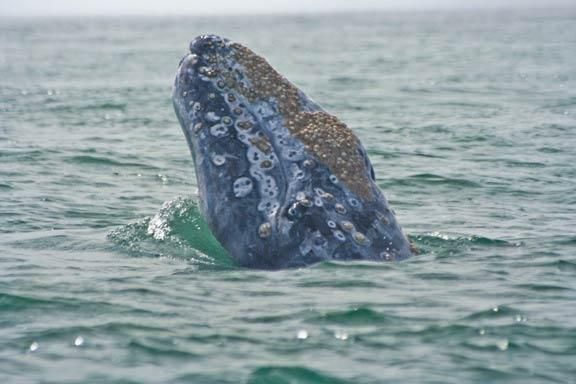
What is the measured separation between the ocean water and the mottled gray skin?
6.1 inches


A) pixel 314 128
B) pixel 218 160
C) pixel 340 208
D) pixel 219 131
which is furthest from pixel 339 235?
pixel 219 131

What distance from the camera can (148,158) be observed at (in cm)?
1481

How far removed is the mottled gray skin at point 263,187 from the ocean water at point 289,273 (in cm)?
15

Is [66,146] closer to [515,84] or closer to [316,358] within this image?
[316,358]

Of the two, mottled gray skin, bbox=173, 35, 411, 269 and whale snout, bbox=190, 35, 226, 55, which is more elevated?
whale snout, bbox=190, 35, 226, 55

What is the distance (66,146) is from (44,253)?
6493 mm

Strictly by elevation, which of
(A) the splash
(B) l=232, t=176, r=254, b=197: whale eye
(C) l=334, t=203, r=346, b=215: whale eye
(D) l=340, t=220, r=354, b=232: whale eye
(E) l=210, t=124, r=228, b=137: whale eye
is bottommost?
(A) the splash

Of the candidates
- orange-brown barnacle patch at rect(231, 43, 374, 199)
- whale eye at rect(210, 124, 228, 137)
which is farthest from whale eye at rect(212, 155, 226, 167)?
orange-brown barnacle patch at rect(231, 43, 374, 199)

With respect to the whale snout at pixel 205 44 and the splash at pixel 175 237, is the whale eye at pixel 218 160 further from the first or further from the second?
the whale snout at pixel 205 44

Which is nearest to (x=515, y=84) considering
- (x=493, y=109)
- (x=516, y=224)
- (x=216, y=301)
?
(x=493, y=109)

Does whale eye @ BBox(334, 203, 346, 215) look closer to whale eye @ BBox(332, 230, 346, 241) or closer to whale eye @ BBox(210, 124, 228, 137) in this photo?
whale eye @ BBox(332, 230, 346, 241)

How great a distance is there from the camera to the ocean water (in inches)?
249

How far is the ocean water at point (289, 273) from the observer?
249 inches

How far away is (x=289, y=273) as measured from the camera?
794 centimetres
